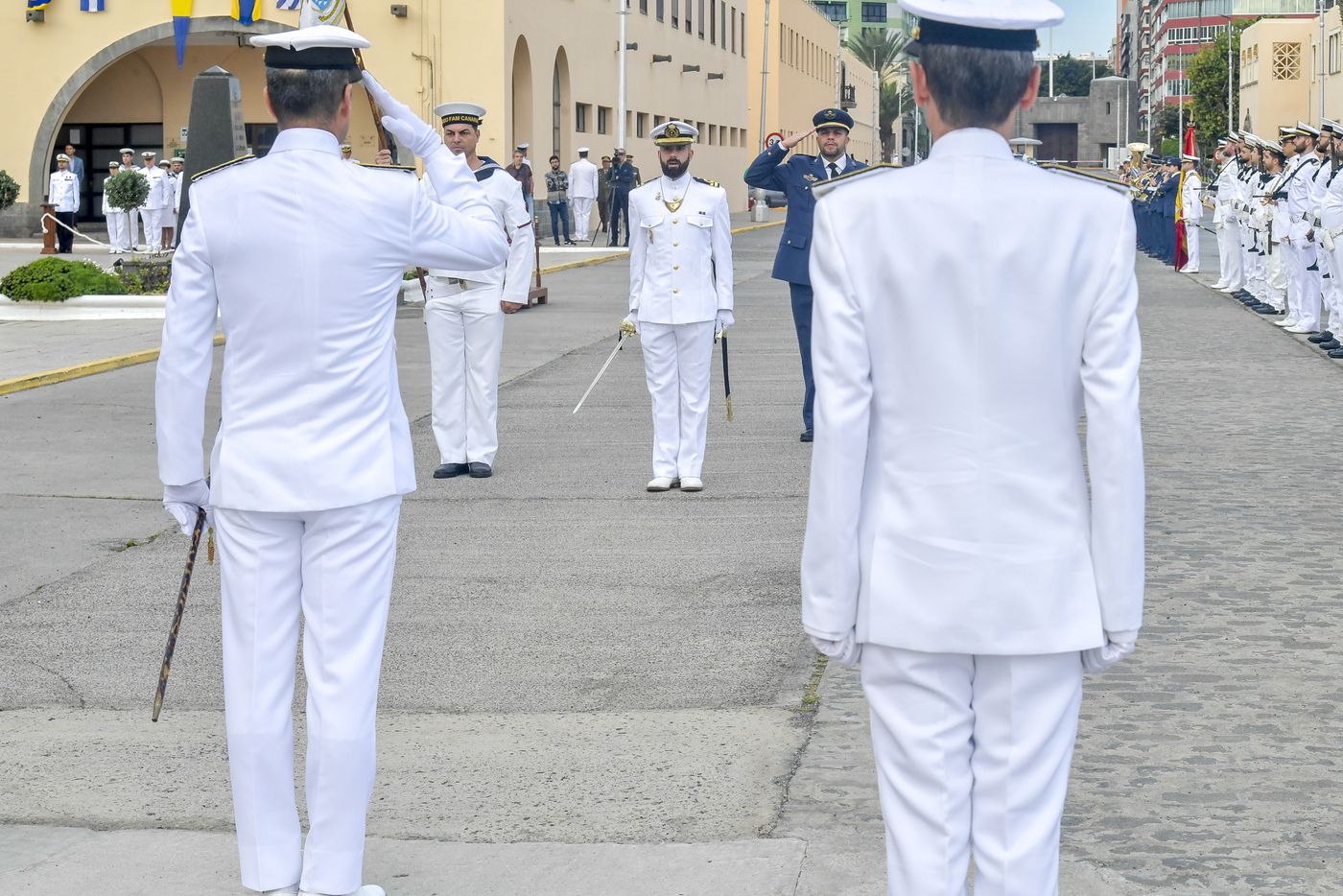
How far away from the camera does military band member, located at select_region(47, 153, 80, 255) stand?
113ft

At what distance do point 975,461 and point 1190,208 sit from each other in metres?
30.1

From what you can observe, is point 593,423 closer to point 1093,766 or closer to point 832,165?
point 832,165

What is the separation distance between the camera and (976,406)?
313 cm

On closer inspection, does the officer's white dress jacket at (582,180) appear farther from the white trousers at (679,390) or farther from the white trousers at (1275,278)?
the white trousers at (679,390)

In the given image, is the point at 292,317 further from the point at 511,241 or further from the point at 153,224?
the point at 153,224

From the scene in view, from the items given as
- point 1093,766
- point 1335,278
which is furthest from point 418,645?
point 1335,278

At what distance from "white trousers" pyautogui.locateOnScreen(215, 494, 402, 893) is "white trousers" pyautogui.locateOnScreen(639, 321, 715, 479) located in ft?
20.2

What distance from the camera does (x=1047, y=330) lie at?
3113 millimetres

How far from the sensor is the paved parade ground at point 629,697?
458 cm

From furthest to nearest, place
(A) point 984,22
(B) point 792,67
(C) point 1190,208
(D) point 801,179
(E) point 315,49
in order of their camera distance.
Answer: (B) point 792,67 < (C) point 1190,208 < (D) point 801,179 < (E) point 315,49 < (A) point 984,22

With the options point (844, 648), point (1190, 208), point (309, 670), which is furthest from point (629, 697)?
point (1190, 208)

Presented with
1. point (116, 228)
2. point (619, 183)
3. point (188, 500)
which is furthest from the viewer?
point (619, 183)

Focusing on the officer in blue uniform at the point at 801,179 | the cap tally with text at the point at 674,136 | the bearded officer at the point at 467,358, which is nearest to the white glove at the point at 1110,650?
the cap tally with text at the point at 674,136

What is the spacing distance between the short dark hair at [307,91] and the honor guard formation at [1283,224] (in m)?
13.1
